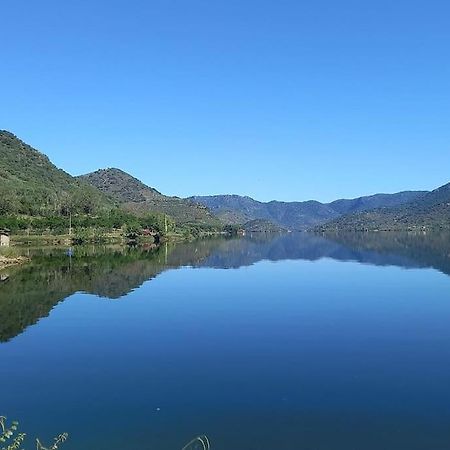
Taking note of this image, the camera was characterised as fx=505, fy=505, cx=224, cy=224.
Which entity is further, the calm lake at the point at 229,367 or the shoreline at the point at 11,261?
the shoreline at the point at 11,261

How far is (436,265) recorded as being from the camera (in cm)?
7569

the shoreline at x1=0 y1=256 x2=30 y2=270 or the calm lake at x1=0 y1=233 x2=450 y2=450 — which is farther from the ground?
the shoreline at x1=0 y1=256 x2=30 y2=270

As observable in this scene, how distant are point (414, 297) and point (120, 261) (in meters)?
47.0

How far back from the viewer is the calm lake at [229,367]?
610 inches

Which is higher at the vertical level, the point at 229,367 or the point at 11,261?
the point at 11,261

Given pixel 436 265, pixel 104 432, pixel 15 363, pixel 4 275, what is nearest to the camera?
pixel 104 432

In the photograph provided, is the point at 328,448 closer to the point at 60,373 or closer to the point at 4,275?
the point at 60,373

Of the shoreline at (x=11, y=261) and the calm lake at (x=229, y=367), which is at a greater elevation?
the shoreline at (x=11, y=261)

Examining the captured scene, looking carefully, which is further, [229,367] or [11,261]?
[11,261]

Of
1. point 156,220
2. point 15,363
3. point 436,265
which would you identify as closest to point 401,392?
point 15,363

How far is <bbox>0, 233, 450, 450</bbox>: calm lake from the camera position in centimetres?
1550

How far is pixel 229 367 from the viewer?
73.7 feet

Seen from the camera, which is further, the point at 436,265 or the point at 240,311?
the point at 436,265

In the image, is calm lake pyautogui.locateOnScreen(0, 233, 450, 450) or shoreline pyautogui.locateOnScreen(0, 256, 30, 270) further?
shoreline pyautogui.locateOnScreen(0, 256, 30, 270)
